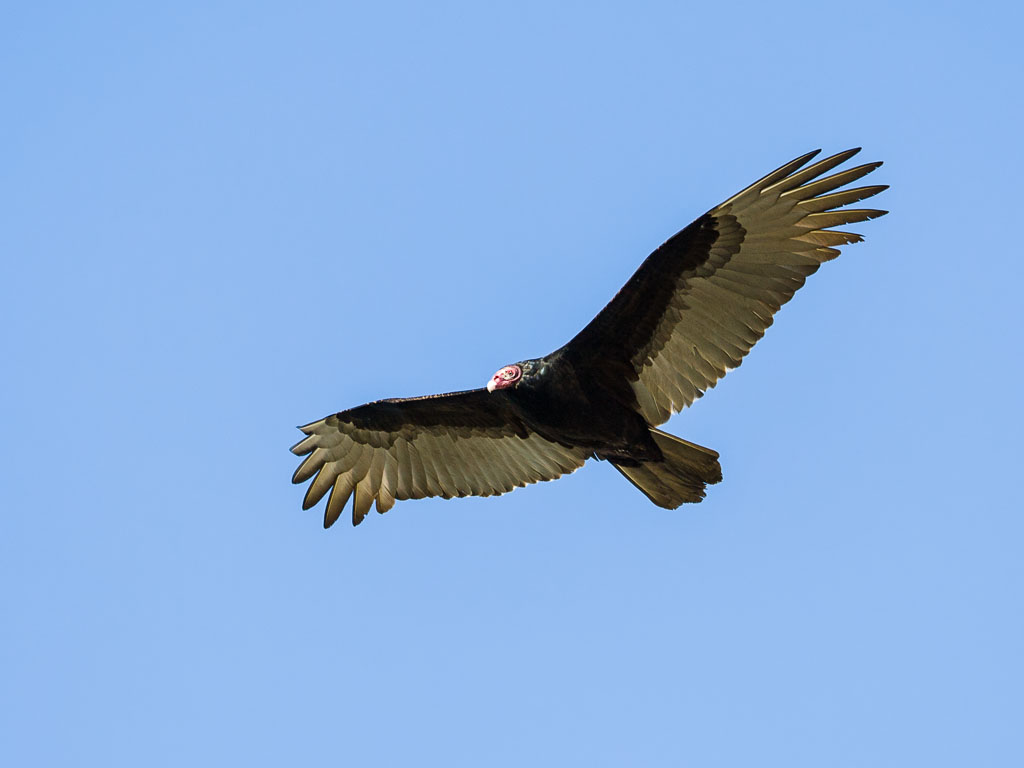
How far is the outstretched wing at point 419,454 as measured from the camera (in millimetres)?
10570

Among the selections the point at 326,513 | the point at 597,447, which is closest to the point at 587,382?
the point at 597,447

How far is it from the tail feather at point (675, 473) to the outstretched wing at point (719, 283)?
0.23 metres

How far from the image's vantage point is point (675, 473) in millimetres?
9688

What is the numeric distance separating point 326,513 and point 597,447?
241cm

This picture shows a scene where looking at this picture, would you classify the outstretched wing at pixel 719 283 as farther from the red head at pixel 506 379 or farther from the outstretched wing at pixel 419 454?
the outstretched wing at pixel 419 454

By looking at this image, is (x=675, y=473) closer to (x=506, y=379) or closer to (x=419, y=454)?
(x=506, y=379)

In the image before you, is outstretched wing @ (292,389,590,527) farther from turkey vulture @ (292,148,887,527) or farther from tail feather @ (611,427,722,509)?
tail feather @ (611,427,722,509)

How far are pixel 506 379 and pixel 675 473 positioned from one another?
1.41 m

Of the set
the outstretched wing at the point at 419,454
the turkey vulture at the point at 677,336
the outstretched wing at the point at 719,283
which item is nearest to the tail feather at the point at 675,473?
the turkey vulture at the point at 677,336

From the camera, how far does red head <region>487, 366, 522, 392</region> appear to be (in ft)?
31.0

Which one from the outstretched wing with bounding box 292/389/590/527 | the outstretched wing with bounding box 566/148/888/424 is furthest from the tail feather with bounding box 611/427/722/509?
the outstretched wing with bounding box 292/389/590/527

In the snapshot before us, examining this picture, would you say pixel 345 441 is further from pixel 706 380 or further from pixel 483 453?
pixel 706 380

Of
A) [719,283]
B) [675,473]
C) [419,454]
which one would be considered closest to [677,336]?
[719,283]

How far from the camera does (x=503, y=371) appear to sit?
9508mm
